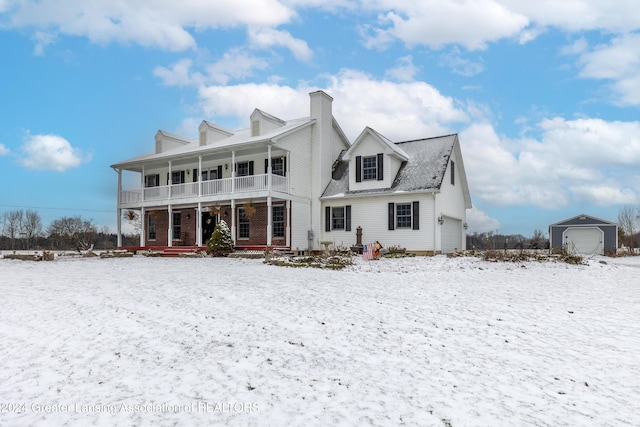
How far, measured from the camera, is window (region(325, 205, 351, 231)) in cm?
2325

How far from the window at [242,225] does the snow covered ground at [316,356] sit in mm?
14648

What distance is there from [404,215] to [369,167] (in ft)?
10.8

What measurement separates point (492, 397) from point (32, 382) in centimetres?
506

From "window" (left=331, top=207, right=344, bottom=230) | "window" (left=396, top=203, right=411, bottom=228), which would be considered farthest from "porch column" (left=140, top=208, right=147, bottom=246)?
"window" (left=396, top=203, right=411, bottom=228)

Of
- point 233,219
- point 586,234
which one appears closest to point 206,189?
point 233,219

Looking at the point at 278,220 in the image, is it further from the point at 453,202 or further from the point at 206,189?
the point at 453,202

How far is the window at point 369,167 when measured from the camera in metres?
22.8

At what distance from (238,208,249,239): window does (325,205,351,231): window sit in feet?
14.9

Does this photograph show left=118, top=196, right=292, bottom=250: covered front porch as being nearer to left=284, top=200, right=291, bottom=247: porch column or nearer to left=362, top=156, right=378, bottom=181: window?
left=284, top=200, right=291, bottom=247: porch column

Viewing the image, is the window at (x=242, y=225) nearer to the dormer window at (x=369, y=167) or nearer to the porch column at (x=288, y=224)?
the porch column at (x=288, y=224)

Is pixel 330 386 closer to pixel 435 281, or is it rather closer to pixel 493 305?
pixel 493 305

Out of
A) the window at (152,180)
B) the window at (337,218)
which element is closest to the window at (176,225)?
the window at (152,180)

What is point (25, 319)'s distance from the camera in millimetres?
7387

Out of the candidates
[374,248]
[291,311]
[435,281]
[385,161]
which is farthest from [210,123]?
[291,311]
